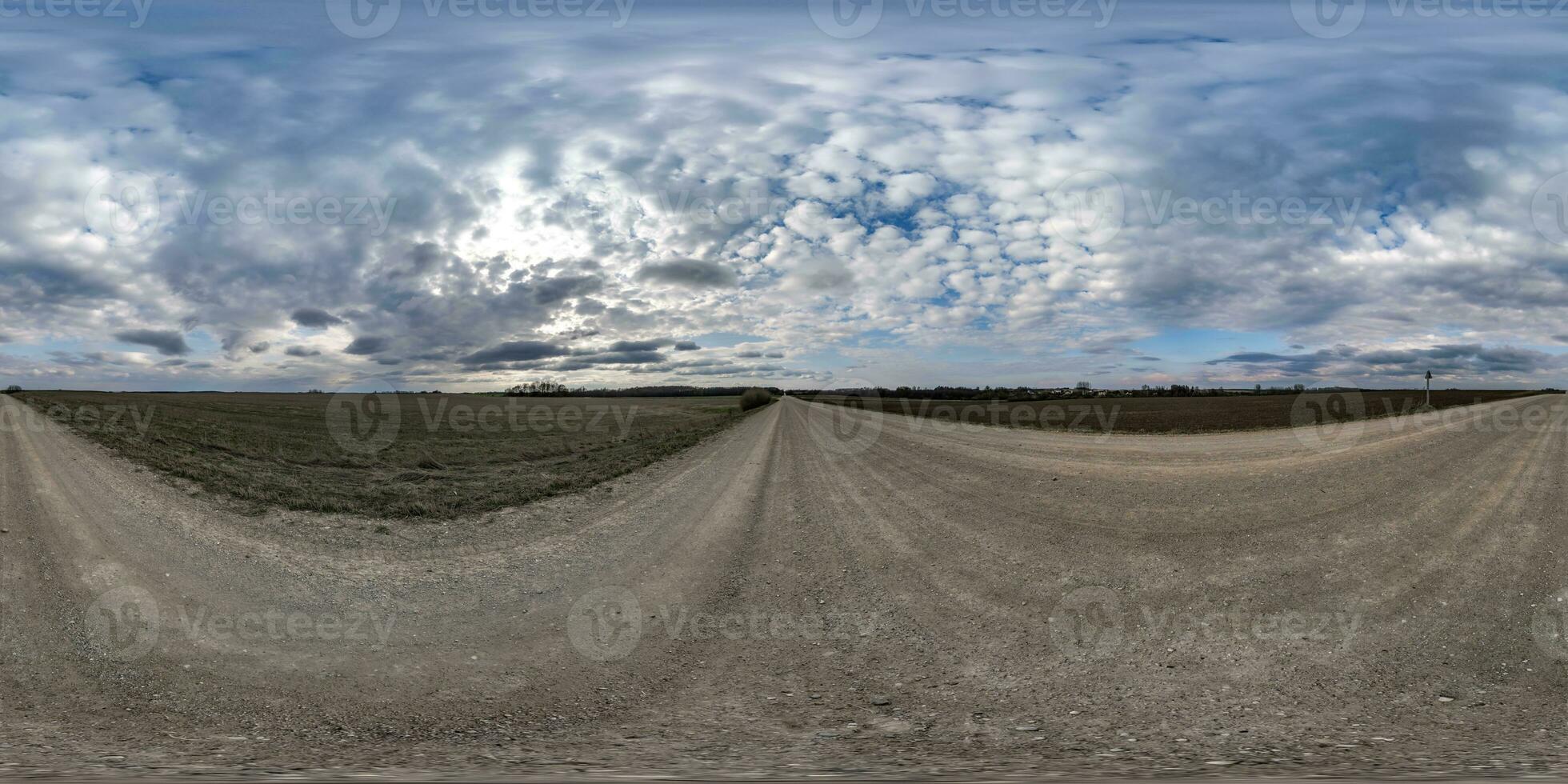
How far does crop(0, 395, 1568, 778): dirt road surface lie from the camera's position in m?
5.49

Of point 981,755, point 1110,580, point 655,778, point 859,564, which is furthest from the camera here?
point 859,564

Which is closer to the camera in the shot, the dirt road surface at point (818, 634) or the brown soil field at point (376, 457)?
the dirt road surface at point (818, 634)

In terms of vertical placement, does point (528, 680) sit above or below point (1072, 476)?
below

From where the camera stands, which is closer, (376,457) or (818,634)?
(818,634)

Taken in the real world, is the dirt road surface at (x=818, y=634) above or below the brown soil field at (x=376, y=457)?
below

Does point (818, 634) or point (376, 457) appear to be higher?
point (376, 457)

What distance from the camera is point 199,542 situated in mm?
11555

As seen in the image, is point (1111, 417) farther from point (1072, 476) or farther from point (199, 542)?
point (199, 542)

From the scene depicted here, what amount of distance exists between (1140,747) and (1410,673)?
3339mm

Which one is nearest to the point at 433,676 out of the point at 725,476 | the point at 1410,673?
the point at 1410,673

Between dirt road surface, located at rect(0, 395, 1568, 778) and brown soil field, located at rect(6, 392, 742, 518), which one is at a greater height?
brown soil field, located at rect(6, 392, 742, 518)

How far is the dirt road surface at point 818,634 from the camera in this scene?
18.0ft

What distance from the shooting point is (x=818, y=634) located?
7770mm

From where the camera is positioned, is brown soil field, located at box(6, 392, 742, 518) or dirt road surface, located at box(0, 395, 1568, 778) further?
brown soil field, located at box(6, 392, 742, 518)
